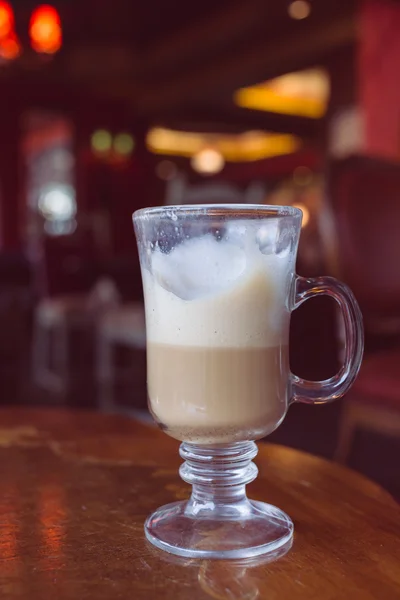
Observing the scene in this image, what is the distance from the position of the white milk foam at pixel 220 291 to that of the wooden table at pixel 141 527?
187 mm

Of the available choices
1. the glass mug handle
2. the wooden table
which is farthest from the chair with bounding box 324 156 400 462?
the glass mug handle

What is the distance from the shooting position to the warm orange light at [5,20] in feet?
18.9

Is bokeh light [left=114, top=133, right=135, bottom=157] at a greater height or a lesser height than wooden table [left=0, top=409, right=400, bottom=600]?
greater

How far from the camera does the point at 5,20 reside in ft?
19.1

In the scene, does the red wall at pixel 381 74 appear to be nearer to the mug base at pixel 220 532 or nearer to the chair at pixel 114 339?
the chair at pixel 114 339

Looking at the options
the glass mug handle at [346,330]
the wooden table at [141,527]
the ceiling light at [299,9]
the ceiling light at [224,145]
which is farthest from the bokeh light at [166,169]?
the glass mug handle at [346,330]

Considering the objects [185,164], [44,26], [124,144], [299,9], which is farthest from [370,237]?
[185,164]

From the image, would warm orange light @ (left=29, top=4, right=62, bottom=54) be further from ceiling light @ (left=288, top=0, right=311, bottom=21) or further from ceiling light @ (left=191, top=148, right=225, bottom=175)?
ceiling light @ (left=191, top=148, right=225, bottom=175)

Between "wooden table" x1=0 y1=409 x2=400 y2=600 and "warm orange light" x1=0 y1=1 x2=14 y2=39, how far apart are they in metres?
5.51

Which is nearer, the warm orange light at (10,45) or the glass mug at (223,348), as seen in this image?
the glass mug at (223,348)

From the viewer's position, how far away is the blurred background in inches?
80.9

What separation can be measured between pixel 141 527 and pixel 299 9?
716 centimetres

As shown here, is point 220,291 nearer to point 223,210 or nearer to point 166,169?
point 223,210

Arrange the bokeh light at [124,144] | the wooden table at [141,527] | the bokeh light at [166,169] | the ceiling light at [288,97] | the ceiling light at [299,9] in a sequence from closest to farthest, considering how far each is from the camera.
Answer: the wooden table at [141,527] → the ceiling light at [299,9] → the ceiling light at [288,97] → the bokeh light at [124,144] → the bokeh light at [166,169]
